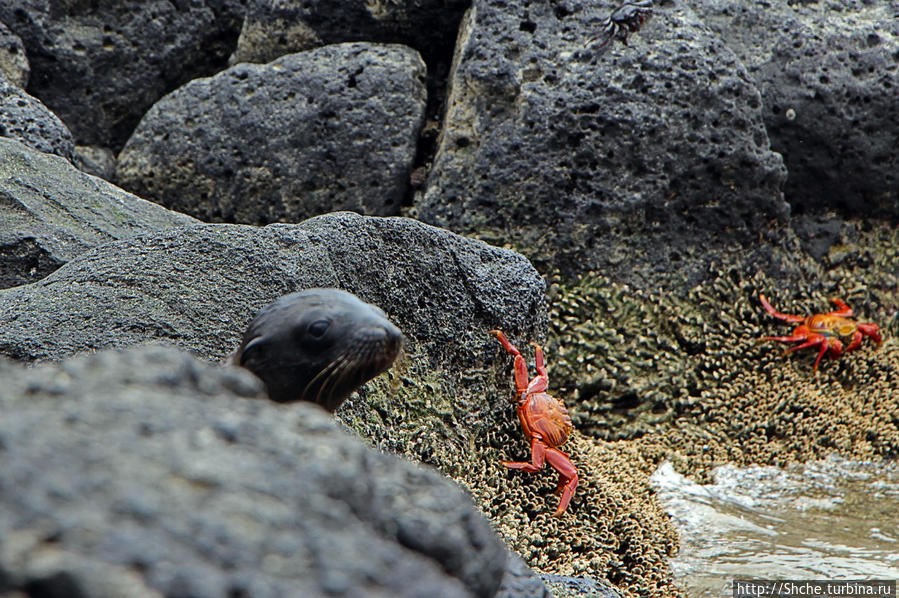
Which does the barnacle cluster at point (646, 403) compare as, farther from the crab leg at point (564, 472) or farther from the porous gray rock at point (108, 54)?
the porous gray rock at point (108, 54)

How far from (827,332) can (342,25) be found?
12.5 feet

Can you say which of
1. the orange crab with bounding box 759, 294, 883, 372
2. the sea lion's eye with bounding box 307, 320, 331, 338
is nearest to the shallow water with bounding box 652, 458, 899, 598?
the orange crab with bounding box 759, 294, 883, 372

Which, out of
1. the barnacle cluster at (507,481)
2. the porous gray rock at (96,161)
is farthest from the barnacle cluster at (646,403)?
the porous gray rock at (96,161)

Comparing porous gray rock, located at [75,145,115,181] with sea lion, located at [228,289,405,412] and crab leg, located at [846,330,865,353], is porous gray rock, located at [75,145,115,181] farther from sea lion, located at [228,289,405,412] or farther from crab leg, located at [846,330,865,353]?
crab leg, located at [846,330,865,353]

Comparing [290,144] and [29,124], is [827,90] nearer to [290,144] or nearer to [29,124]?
[290,144]

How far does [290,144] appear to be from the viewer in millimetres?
6031

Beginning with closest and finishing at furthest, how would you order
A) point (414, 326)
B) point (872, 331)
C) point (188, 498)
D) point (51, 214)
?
1. point (188, 498)
2. point (414, 326)
3. point (51, 214)
4. point (872, 331)

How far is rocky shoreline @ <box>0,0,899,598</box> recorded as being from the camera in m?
3.84

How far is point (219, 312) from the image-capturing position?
3428 millimetres

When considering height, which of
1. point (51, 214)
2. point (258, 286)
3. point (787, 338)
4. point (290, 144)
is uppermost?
point (290, 144)

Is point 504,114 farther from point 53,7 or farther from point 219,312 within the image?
point 53,7

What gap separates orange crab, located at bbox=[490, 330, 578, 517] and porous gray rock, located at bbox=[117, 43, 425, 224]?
1986 millimetres

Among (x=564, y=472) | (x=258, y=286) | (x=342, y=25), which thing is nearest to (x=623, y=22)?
(x=342, y=25)

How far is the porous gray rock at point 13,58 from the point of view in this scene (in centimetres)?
617
